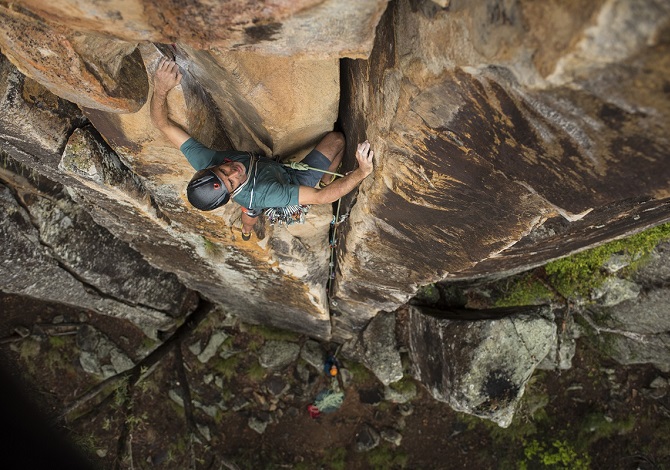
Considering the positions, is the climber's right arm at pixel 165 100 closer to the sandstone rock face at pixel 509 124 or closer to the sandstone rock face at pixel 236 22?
the sandstone rock face at pixel 236 22

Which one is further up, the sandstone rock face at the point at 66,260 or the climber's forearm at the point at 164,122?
the climber's forearm at the point at 164,122

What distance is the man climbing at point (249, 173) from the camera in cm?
296

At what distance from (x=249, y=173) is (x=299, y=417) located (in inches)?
245

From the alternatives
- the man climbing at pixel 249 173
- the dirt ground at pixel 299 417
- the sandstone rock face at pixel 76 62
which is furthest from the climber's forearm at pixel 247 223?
the dirt ground at pixel 299 417

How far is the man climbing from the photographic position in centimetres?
296

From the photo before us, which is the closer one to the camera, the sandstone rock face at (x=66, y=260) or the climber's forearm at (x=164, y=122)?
the climber's forearm at (x=164, y=122)

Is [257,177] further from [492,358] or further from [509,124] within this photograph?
[492,358]

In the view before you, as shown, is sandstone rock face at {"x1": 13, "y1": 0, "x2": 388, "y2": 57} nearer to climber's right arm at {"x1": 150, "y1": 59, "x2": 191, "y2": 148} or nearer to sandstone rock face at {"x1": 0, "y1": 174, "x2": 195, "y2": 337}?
climber's right arm at {"x1": 150, "y1": 59, "x2": 191, "y2": 148}

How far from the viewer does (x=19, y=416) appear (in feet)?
7.40

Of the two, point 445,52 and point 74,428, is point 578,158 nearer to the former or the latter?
point 445,52

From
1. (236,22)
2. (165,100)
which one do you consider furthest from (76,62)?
(236,22)

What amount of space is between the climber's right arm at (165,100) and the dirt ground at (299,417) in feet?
18.5

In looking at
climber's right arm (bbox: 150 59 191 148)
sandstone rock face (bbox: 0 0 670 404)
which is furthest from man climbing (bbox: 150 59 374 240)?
sandstone rock face (bbox: 0 0 670 404)

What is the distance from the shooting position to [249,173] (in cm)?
335
